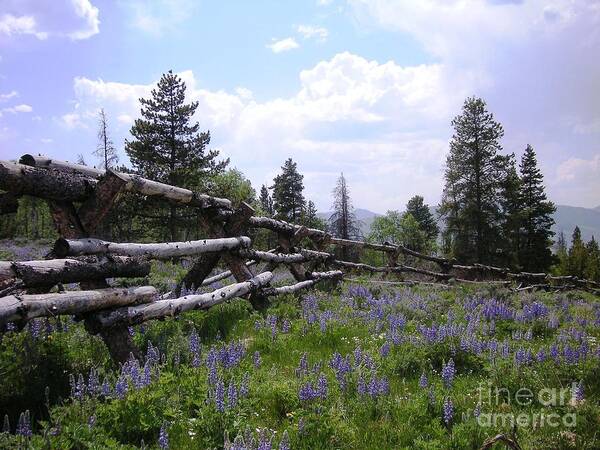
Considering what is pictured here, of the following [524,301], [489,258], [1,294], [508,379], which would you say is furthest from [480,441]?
[489,258]

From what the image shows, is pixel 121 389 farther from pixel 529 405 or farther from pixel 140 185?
pixel 529 405

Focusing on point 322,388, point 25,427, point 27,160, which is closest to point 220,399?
point 322,388

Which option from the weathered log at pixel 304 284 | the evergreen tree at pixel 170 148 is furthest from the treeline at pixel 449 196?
the weathered log at pixel 304 284

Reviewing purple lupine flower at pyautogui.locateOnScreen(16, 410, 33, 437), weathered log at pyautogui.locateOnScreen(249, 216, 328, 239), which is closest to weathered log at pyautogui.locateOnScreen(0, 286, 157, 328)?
purple lupine flower at pyautogui.locateOnScreen(16, 410, 33, 437)

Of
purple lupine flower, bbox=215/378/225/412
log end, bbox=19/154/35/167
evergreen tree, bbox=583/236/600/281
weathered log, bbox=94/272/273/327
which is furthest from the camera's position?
evergreen tree, bbox=583/236/600/281

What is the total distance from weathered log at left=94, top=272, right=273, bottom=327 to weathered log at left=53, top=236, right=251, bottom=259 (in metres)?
0.76

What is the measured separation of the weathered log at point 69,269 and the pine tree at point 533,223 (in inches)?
1987

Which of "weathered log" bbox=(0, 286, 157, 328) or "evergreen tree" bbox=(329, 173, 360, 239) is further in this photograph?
"evergreen tree" bbox=(329, 173, 360, 239)

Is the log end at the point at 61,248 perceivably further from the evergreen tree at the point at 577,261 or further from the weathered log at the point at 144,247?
the evergreen tree at the point at 577,261

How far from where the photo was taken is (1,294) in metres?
3.77

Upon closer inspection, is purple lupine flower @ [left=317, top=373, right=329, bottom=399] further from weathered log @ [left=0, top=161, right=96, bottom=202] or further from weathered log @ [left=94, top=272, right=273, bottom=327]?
weathered log @ [left=0, top=161, right=96, bottom=202]

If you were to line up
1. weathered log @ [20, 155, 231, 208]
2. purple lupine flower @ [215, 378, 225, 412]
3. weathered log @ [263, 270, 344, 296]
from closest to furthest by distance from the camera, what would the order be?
purple lupine flower @ [215, 378, 225, 412]
weathered log @ [20, 155, 231, 208]
weathered log @ [263, 270, 344, 296]

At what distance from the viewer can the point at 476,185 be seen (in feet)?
155

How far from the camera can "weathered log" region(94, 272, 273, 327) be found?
15.0ft
